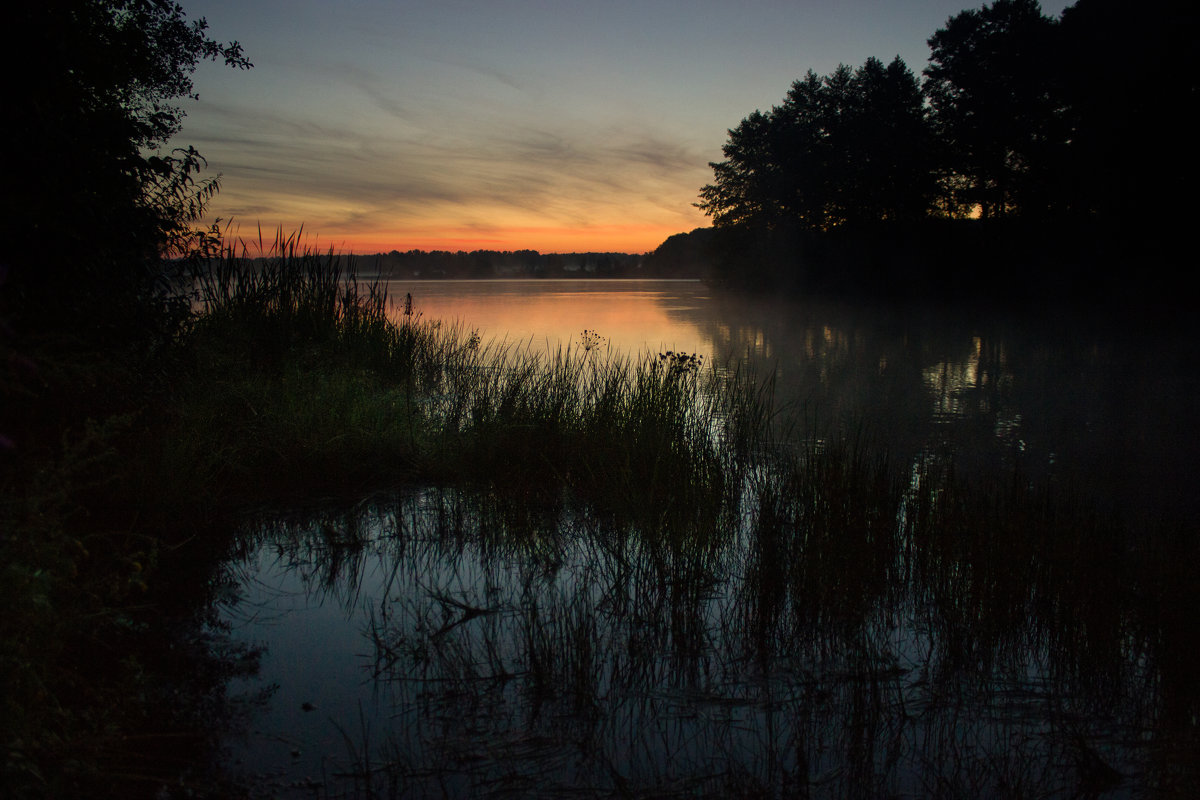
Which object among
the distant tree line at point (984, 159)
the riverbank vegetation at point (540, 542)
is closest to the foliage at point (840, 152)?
the distant tree line at point (984, 159)

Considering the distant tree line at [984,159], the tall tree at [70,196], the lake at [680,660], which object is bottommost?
the lake at [680,660]

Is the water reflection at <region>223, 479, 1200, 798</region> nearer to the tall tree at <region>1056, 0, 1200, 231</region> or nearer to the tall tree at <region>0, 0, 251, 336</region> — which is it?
the tall tree at <region>0, 0, 251, 336</region>

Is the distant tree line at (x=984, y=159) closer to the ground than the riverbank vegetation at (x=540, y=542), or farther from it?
farther from it

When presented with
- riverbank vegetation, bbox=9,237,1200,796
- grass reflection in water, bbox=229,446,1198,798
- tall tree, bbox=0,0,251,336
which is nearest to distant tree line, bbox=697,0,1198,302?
riverbank vegetation, bbox=9,237,1200,796

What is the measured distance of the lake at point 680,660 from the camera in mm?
2416

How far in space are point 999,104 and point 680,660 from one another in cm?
3596

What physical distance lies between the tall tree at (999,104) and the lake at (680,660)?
3105 cm

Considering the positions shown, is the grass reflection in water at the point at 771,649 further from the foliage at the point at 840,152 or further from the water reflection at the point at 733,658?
the foliage at the point at 840,152

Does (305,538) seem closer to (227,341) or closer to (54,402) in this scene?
(54,402)

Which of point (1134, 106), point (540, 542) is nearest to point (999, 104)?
point (1134, 106)

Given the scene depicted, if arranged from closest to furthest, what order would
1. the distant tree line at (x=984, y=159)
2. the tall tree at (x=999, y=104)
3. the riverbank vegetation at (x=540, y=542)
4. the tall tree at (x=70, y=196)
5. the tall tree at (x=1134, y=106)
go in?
the riverbank vegetation at (x=540, y=542)
the tall tree at (x=70, y=196)
the tall tree at (x=1134, y=106)
the distant tree line at (x=984, y=159)
the tall tree at (x=999, y=104)

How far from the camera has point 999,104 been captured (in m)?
31.9

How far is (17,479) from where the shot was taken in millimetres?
3984

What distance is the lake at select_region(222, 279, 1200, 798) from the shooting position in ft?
7.93
